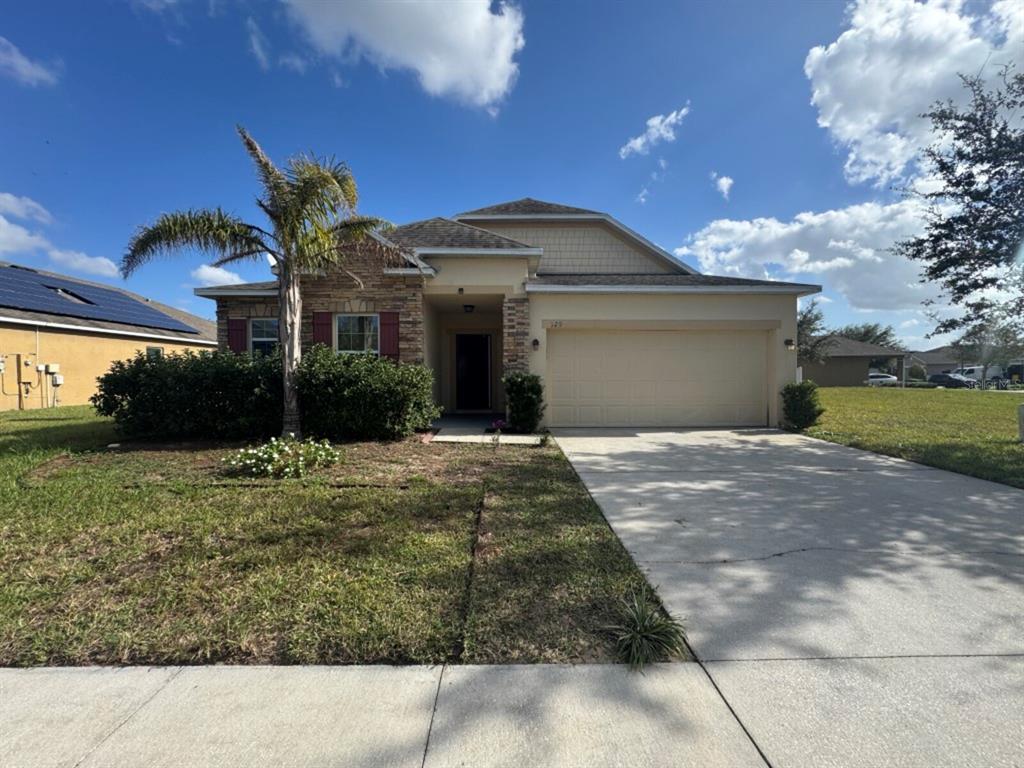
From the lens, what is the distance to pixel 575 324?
1052 centimetres

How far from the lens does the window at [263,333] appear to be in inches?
405

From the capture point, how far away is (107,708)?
2045 millimetres

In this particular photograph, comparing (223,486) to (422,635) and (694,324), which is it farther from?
(694,324)

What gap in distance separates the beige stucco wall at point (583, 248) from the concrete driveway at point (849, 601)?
9672 millimetres

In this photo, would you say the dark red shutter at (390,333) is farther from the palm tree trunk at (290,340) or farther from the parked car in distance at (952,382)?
the parked car in distance at (952,382)

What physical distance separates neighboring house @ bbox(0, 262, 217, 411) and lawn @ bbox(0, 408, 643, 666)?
474 inches

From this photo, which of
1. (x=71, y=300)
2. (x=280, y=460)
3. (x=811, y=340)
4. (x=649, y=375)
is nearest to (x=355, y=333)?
(x=280, y=460)

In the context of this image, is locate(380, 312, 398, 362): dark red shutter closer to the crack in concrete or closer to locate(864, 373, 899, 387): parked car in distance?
the crack in concrete

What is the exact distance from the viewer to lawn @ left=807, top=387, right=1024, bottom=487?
6756 millimetres

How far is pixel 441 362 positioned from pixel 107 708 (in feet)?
35.4

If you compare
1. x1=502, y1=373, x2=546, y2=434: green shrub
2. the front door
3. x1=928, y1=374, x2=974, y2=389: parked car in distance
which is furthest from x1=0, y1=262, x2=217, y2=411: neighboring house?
x1=928, y1=374, x2=974, y2=389: parked car in distance

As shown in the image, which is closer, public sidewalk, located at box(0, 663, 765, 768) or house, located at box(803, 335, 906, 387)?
public sidewalk, located at box(0, 663, 765, 768)

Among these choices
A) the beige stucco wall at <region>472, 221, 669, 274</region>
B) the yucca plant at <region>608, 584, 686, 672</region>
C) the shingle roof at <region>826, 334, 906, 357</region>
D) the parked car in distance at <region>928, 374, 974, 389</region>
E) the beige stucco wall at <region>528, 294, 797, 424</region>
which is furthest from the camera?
the parked car in distance at <region>928, 374, 974, 389</region>

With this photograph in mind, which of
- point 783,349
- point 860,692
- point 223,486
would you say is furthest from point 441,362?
point 860,692
